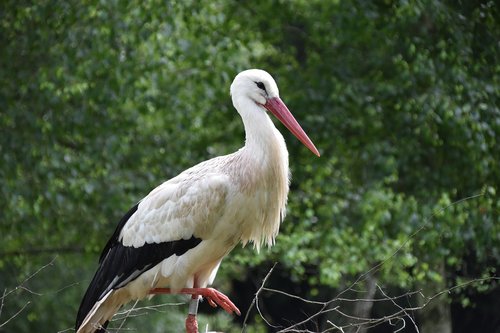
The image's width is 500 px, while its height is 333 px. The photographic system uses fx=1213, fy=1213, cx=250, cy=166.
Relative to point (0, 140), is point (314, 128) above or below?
below

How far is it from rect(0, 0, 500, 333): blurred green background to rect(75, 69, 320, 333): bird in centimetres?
238

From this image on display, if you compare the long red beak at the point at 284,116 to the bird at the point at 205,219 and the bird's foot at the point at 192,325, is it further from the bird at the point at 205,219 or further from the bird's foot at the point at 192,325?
the bird's foot at the point at 192,325

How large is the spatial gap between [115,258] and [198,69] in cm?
417

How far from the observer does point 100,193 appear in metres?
9.81

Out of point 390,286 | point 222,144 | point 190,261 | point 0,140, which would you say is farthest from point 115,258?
point 390,286

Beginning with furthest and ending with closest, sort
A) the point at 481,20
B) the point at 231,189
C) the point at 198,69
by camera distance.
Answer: the point at 198,69 < the point at 481,20 < the point at 231,189

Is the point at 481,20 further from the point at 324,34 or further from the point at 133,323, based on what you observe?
the point at 133,323

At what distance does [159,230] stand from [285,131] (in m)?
4.29

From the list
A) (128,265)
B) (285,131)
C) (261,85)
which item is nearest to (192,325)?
(128,265)

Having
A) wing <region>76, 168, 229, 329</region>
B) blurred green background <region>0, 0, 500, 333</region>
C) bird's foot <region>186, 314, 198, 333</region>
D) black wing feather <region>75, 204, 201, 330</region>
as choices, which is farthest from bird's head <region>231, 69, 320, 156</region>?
blurred green background <region>0, 0, 500, 333</region>

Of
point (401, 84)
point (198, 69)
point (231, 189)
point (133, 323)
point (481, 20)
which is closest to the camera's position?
point (231, 189)

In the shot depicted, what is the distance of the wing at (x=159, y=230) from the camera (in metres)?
6.32

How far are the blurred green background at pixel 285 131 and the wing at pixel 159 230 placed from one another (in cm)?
252

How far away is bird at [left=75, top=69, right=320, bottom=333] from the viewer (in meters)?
6.25
